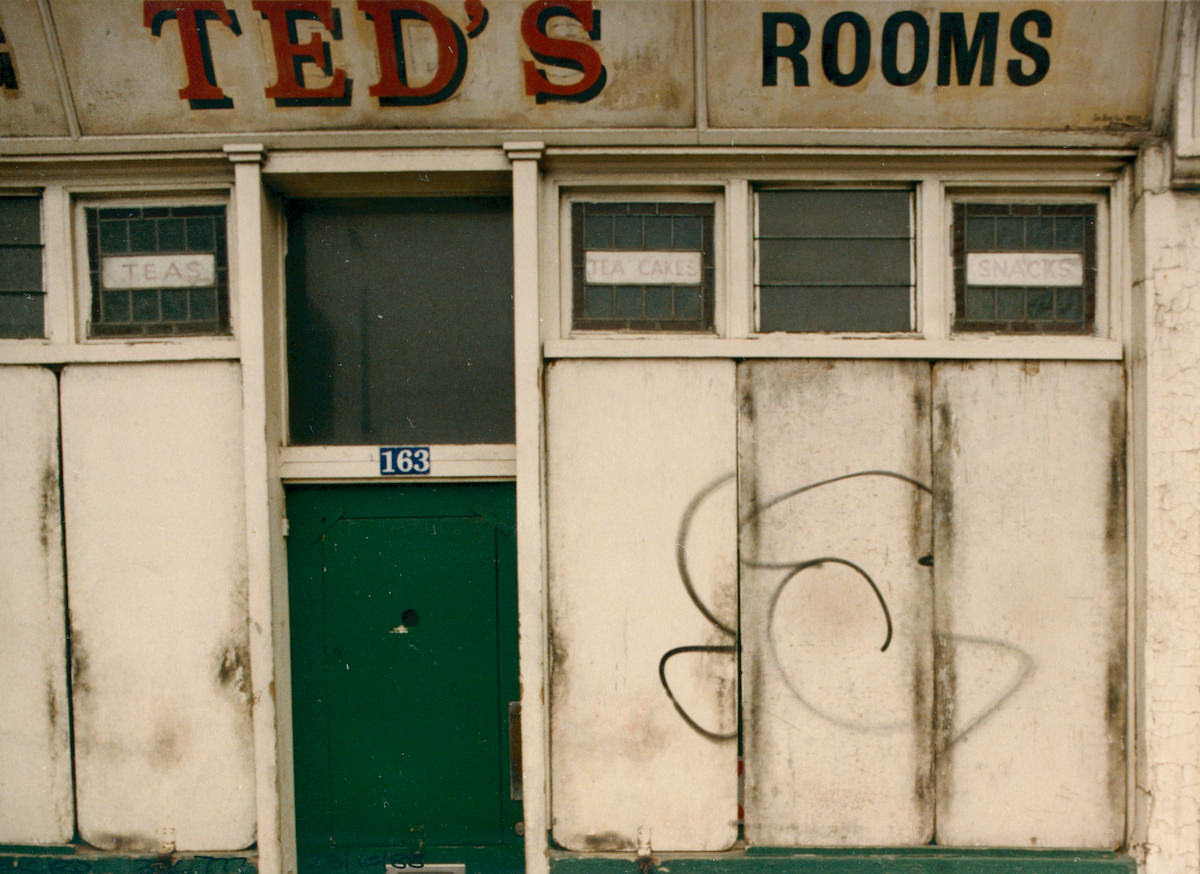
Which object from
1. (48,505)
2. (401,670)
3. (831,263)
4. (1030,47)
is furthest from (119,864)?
(1030,47)

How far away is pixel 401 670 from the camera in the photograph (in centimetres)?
369

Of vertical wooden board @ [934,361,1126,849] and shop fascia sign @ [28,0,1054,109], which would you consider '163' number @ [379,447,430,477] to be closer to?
shop fascia sign @ [28,0,1054,109]

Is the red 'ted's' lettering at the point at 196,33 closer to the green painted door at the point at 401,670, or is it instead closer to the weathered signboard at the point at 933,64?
the green painted door at the point at 401,670

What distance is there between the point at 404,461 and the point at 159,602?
1.29 m

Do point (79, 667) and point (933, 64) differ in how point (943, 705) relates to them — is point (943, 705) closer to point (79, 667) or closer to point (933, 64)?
point (933, 64)

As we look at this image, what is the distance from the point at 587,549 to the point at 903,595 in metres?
1.45

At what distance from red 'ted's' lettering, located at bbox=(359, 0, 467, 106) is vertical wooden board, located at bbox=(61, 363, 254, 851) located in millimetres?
1457

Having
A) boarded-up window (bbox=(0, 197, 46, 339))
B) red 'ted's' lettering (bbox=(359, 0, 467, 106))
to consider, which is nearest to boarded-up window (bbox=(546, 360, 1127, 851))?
red 'ted's' lettering (bbox=(359, 0, 467, 106))

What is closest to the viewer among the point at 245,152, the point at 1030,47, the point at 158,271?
the point at 1030,47

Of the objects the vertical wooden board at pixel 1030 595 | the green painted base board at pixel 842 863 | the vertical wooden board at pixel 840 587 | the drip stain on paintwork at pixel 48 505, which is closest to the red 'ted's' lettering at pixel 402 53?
the vertical wooden board at pixel 840 587

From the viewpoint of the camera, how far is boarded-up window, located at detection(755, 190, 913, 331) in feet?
11.7

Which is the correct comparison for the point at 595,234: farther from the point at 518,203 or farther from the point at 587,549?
the point at 587,549

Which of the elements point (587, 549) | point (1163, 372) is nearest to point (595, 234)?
point (587, 549)

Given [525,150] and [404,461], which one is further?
[404,461]
